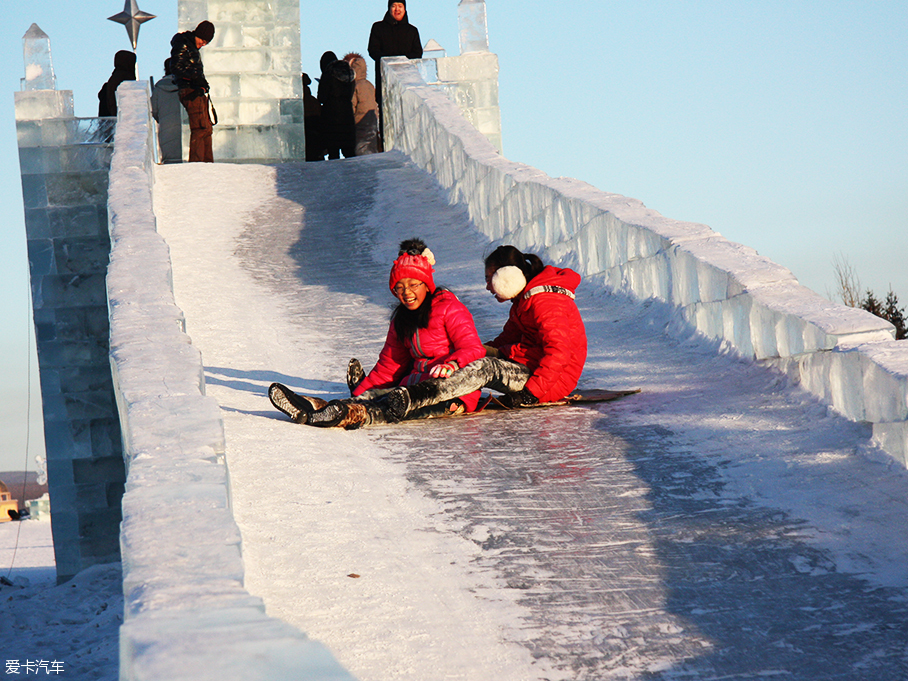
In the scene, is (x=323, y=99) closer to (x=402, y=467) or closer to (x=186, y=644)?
(x=402, y=467)

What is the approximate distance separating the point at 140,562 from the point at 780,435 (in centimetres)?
265

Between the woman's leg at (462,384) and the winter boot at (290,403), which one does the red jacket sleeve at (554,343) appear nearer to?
the woman's leg at (462,384)

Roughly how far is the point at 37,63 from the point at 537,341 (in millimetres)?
9614

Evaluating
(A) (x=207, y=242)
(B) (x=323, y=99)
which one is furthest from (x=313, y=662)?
(B) (x=323, y=99)

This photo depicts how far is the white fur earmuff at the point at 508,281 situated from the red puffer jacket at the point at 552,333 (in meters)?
0.09

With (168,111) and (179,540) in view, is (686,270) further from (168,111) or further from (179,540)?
(168,111)

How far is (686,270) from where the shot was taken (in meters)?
5.99

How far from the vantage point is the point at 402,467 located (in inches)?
156

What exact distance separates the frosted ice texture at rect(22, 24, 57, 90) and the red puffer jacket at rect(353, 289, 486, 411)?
9.01 m

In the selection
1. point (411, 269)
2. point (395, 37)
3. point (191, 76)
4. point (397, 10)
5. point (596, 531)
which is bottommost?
point (596, 531)

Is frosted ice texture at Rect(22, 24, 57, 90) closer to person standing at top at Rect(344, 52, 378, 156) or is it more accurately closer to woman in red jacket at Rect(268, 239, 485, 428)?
person standing at top at Rect(344, 52, 378, 156)

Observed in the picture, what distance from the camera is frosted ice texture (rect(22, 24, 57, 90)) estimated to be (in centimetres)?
1209

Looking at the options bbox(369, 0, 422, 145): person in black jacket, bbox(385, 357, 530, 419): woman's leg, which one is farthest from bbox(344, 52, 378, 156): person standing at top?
bbox(385, 357, 530, 419): woman's leg

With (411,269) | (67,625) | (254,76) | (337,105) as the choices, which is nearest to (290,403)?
(411,269)
